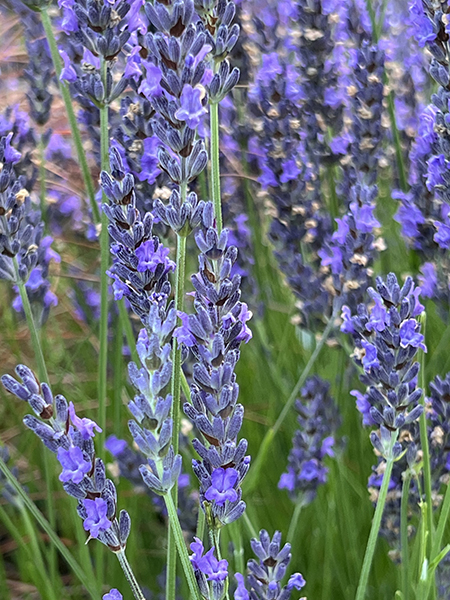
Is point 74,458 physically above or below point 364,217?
below

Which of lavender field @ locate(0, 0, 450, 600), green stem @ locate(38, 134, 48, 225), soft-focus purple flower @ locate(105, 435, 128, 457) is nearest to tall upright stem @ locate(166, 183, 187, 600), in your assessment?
lavender field @ locate(0, 0, 450, 600)

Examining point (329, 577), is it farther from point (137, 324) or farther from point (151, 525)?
point (137, 324)

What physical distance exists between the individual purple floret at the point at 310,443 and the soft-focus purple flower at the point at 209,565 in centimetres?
74

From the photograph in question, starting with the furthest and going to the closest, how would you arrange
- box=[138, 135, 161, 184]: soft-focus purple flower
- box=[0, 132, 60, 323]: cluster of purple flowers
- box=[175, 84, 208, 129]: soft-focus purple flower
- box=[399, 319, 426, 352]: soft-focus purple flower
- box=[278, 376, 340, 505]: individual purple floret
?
box=[278, 376, 340, 505]: individual purple floret < box=[138, 135, 161, 184]: soft-focus purple flower < box=[0, 132, 60, 323]: cluster of purple flowers < box=[399, 319, 426, 352]: soft-focus purple flower < box=[175, 84, 208, 129]: soft-focus purple flower

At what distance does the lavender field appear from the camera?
0.84 meters

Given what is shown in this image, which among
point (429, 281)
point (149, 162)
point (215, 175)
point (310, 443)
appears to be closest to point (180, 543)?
point (215, 175)

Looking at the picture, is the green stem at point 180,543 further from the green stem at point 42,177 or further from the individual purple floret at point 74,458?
the green stem at point 42,177

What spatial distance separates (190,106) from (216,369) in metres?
0.35

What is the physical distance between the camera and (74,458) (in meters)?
0.80

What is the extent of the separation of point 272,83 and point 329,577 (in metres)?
1.21

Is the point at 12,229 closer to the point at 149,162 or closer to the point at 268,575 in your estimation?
the point at 149,162

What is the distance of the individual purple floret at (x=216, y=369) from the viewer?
806 mm

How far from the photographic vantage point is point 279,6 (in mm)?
2459

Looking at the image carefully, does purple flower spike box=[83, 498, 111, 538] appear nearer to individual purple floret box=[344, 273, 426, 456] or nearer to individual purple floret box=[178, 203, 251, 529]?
individual purple floret box=[178, 203, 251, 529]
